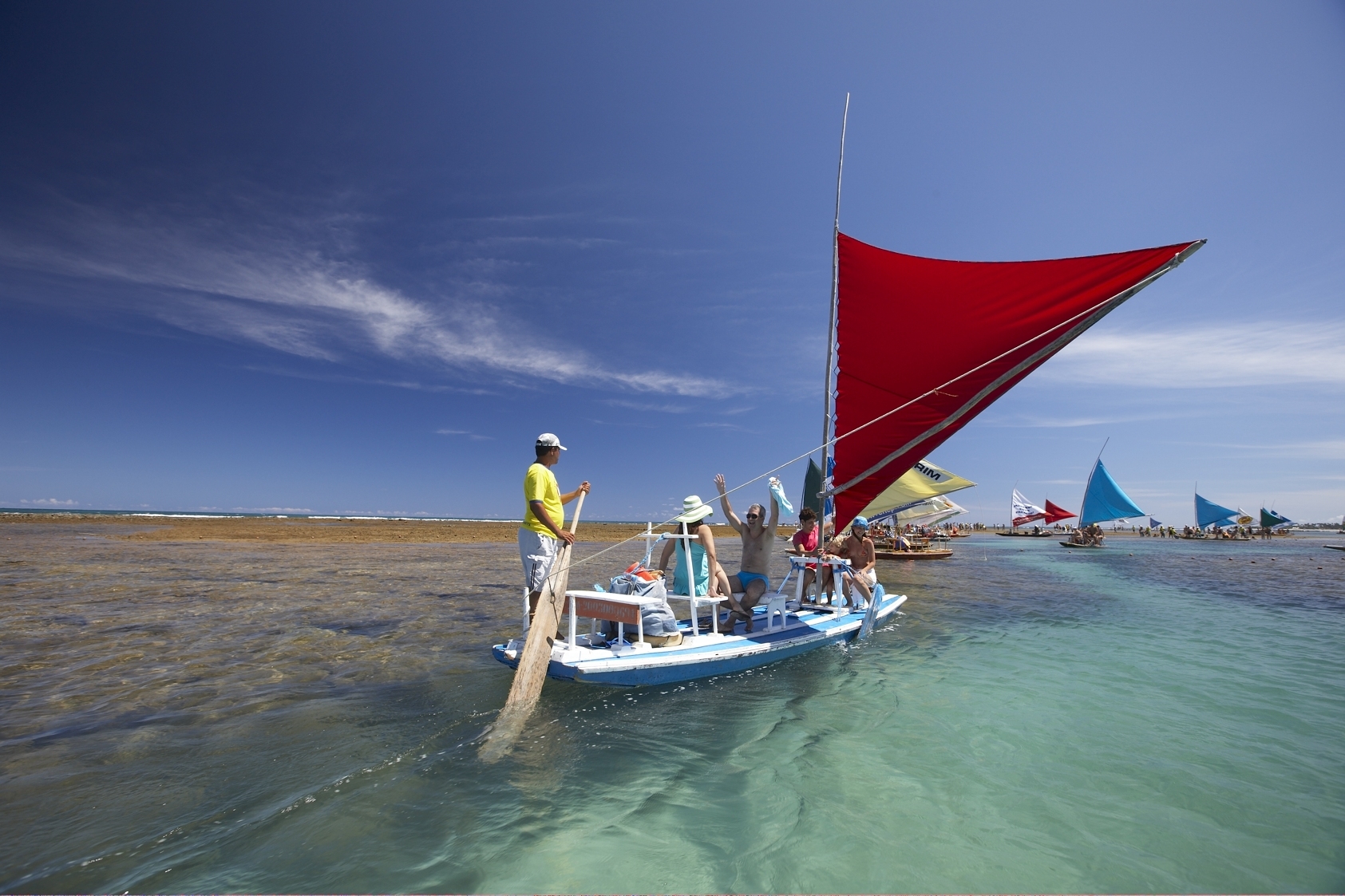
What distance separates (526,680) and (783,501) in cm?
488

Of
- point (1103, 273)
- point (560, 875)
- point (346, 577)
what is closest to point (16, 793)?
point (560, 875)

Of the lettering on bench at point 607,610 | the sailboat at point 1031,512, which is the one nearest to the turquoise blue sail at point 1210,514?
the sailboat at point 1031,512

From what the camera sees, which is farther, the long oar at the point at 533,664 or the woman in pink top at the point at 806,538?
the woman in pink top at the point at 806,538

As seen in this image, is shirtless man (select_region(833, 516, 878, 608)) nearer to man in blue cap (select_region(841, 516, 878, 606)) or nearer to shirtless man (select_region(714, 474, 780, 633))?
man in blue cap (select_region(841, 516, 878, 606))

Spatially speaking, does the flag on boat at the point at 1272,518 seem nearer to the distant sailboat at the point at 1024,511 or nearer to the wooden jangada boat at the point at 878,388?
the distant sailboat at the point at 1024,511

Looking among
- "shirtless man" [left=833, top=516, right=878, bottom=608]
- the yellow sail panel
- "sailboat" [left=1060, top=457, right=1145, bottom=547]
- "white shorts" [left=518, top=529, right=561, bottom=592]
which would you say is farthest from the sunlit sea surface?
"sailboat" [left=1060, top=457, right=1145, bottom=547]

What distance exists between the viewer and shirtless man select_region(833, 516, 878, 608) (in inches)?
404

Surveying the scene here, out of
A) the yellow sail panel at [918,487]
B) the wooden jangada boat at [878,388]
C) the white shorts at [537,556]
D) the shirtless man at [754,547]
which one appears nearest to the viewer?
the wooden jangada boat at [878,388]

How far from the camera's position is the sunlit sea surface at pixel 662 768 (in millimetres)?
3582

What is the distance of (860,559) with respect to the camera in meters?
10.8

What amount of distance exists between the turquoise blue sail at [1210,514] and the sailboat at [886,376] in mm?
97090

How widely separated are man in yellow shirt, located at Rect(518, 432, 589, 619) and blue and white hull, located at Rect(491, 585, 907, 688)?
81 centimetres

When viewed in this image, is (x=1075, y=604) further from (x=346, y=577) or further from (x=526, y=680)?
(x=346, y=577)

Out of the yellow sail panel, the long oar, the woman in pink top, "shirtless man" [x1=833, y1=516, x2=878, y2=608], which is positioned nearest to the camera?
the long oar
